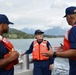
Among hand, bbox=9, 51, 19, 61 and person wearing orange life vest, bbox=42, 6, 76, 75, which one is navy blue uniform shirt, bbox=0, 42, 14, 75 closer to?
hand, bbox=9, 51, 19, 61

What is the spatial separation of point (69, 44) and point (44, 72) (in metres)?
3.52

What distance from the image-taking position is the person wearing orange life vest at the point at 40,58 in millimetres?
7199

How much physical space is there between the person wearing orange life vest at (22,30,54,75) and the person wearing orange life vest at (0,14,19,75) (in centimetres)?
342

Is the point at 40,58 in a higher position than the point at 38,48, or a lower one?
lower

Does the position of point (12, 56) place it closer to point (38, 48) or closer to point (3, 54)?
point (3, 54)

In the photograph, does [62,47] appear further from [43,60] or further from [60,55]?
[43,60]

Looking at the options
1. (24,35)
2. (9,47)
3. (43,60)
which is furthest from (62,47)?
(24,35)

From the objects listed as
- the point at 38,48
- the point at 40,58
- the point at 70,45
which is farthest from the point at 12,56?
the point at 38,48

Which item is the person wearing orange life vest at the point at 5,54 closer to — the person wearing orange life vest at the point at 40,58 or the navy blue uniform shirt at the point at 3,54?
the navy blue uniform shirt at the point at 3,54

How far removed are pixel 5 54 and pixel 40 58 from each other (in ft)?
11.7

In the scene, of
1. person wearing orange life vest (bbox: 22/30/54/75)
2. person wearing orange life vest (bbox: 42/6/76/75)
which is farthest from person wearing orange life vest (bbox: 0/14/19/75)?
person wearing orange life vest (bbox: 22/30/54/75)

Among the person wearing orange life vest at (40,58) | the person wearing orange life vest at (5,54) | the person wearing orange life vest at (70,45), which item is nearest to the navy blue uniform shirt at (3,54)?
the person wearing orange life vest at (5,54)

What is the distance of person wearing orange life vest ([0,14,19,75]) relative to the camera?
11.8ft

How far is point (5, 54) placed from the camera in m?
3.65
